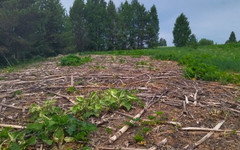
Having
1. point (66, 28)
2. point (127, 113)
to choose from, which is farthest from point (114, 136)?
point (66, 28)

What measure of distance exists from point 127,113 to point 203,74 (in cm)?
304

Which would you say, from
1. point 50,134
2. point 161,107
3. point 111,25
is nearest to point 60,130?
point 50,134

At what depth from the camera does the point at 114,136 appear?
229 cm

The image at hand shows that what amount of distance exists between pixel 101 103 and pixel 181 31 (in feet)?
122

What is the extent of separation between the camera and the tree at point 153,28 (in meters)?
40.1

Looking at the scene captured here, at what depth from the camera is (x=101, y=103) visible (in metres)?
2.91

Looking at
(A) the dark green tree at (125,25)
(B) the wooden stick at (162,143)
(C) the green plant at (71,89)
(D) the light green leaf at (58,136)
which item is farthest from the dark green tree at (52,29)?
(B) the wooden stick at (162,143)

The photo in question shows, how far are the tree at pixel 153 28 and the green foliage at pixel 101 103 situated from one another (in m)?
37.6

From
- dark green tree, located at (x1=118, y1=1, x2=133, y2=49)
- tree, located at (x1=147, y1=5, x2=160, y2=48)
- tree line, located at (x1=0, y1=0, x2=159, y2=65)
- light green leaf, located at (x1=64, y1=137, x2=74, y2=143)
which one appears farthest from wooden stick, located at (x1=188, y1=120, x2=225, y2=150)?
tree, located at (x1=147, y1=5, x2=160, y2=48)

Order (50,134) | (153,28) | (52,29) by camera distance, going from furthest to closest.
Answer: (153,28)
(52,29)
(50,134)

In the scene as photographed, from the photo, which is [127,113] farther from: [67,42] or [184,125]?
[67,42]

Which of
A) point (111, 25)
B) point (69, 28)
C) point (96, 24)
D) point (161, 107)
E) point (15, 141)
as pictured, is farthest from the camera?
point (111, 25)

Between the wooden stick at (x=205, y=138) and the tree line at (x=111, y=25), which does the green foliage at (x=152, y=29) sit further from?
the wooden stick at (x=205, y=138)

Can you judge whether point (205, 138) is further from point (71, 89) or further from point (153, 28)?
point (153, 28)
